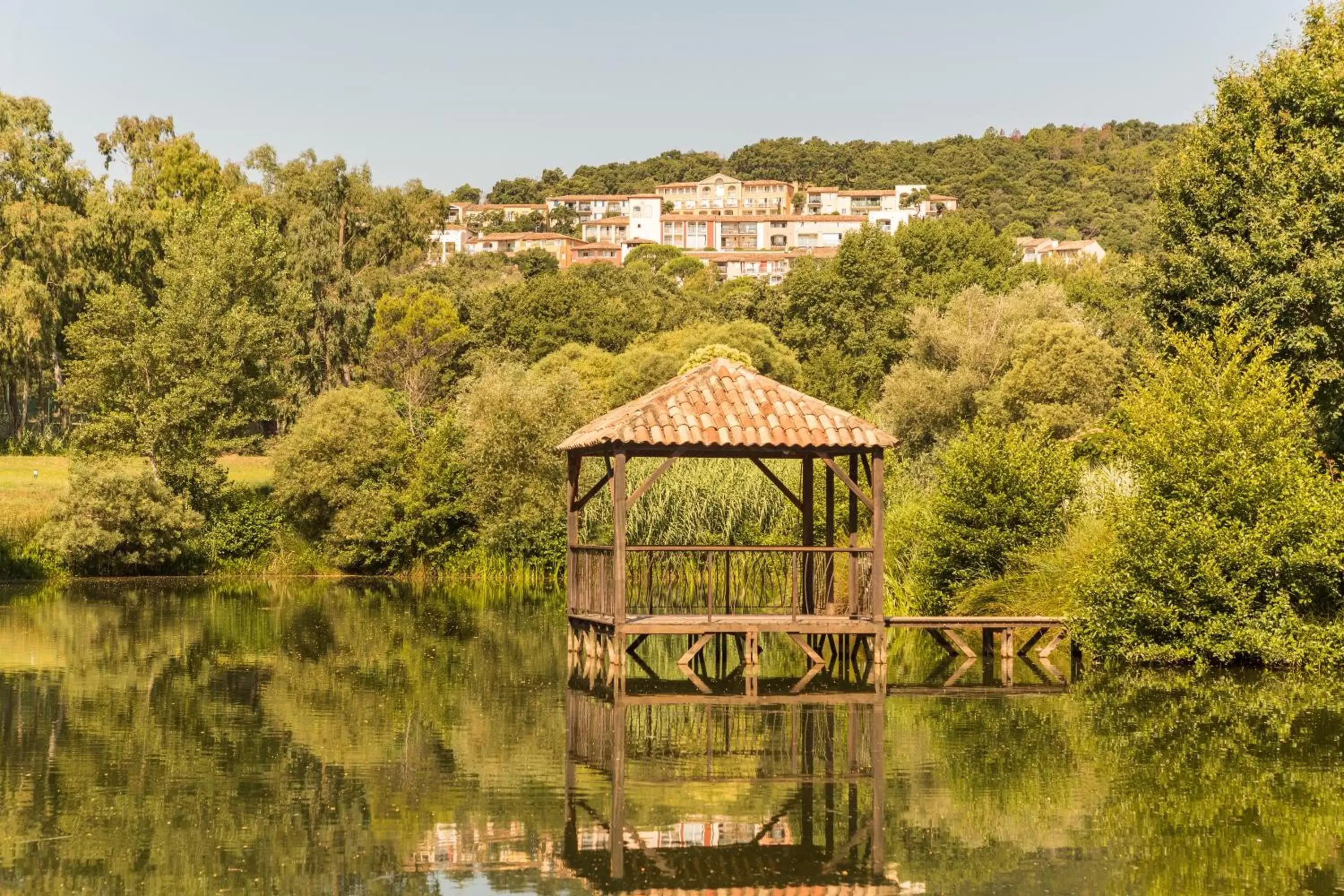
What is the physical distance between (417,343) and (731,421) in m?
56.3

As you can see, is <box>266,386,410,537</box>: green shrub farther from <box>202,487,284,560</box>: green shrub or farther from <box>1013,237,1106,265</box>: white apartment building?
<box>1013,237,1106,265</box>: white apartment building

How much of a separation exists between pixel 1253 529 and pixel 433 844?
674 inches

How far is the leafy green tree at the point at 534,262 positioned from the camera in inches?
5295

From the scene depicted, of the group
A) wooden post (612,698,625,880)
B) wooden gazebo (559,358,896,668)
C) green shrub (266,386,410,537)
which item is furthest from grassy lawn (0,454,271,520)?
wooden post (612,698,625,880)

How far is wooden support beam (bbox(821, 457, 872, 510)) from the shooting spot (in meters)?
23.7

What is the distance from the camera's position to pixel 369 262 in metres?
82.2

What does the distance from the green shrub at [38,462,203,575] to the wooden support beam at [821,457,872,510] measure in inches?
1117

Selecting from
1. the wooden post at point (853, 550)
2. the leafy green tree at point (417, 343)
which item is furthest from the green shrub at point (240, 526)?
the wooden post at point (853, 550)

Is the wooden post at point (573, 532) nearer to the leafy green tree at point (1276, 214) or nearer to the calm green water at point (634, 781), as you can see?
the calm green water at point (634, 781)

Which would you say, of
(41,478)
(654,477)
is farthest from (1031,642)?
(41,478)

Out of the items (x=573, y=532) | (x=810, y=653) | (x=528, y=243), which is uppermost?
(x=528, y=243)

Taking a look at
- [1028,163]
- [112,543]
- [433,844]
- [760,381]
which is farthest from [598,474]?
[1028,163]

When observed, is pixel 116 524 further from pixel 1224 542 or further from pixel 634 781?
pixel 634 781

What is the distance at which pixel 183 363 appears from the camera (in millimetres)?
54469
